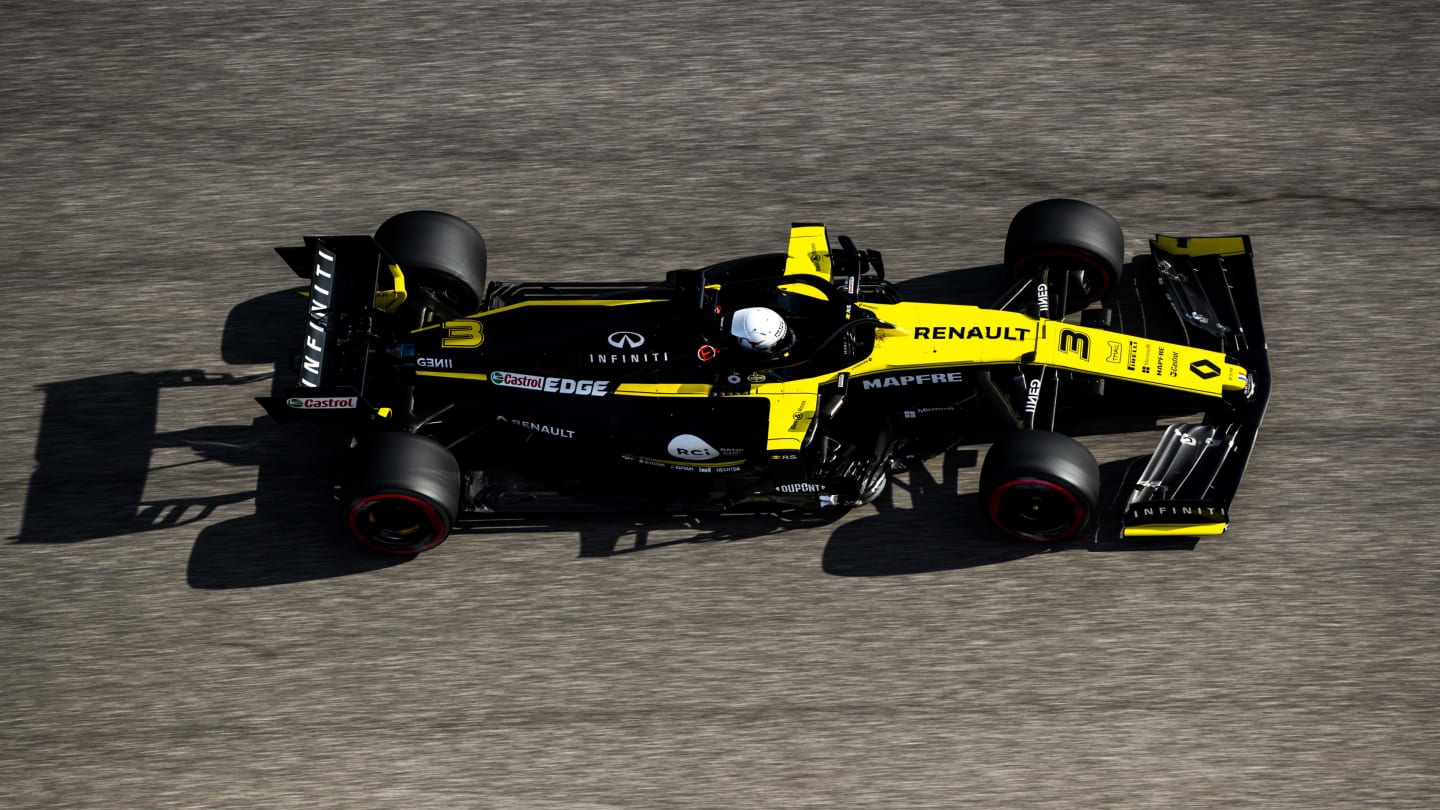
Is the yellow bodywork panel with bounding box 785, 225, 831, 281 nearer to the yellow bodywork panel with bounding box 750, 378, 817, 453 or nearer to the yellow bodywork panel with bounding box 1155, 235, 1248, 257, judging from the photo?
the yellow bodywork panel with bounding box 750, 378, 817, 453

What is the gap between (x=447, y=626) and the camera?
9.11 meters

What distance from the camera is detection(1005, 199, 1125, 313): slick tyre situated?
9867mm

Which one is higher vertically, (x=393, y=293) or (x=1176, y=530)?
(x=393, y=293)

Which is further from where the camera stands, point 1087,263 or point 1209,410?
point 1087,263

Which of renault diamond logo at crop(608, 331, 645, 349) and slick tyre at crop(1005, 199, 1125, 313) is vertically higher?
slick tyre at crop(1005, 199, 1125, 313)

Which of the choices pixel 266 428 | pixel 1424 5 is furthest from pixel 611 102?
pixel 1424 5

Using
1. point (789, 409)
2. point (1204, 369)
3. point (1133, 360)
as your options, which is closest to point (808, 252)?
point (789, 409)

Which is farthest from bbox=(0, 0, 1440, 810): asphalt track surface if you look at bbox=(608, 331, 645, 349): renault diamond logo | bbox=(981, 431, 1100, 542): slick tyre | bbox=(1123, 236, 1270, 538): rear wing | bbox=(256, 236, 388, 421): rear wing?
bbox=(608, 331, 645, 349): renault diamond logo

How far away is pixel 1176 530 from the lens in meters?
8.75

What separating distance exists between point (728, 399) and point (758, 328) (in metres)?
0.53

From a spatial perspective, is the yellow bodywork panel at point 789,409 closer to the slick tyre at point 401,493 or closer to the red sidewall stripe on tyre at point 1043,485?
the red sidewall stripe on tyre at point 1043,485

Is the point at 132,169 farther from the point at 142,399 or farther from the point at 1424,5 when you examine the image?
the point at 1424,5

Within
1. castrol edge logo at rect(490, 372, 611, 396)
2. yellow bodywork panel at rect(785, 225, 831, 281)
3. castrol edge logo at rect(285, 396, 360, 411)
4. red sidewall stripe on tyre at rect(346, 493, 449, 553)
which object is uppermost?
yellow bodywork panel at rect(785, 225, 831, 281)

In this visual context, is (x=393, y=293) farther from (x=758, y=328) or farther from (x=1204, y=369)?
(x=1204, y=369)
